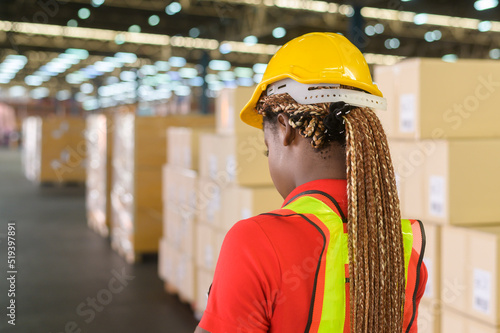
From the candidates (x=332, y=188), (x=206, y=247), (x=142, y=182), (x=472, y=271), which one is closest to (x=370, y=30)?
(x=142, y=182)

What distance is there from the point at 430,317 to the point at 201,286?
231cm

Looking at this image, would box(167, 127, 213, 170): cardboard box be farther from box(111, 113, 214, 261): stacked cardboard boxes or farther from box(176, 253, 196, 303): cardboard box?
box(111, 113, 214, 261): stacked cardboard boxes

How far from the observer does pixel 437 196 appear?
245 centimetres

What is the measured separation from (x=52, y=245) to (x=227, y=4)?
7.17 m

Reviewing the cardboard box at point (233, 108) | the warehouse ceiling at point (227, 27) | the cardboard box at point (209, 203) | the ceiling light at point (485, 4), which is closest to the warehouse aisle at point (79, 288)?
the cardboard box at point (209, 203)

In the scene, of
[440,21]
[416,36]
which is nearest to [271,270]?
[440,21]

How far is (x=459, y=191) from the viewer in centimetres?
240

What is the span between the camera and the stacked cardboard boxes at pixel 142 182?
6.49m

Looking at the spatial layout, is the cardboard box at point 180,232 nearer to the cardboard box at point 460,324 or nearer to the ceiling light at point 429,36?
the cardboard box at point 460,324

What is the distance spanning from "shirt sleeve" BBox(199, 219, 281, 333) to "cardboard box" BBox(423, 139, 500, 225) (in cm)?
172

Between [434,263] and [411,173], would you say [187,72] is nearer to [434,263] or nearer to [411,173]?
[411,173]

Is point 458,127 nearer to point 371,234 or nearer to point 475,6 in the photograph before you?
point 371,234

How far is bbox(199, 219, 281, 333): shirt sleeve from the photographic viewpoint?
899 mm

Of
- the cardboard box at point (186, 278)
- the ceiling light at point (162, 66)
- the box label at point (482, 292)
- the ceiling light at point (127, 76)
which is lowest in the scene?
the cardboard box at point (186, 278)
